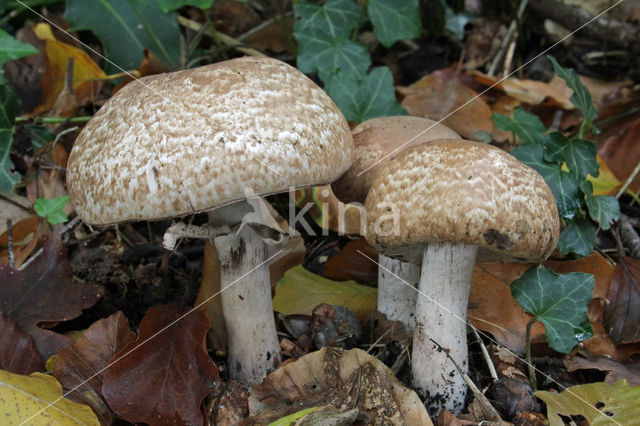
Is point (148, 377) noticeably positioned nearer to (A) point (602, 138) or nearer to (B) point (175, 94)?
(B) point (175, 94)

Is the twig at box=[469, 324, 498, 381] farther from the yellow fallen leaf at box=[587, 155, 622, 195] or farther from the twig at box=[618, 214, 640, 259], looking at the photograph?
the yellow fallen leaf at box=[587, 155, 622, 195]

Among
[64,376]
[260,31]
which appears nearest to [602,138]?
[260,31]

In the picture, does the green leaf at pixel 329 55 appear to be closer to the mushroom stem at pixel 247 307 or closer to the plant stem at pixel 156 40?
the plant stem at pixel 156 40

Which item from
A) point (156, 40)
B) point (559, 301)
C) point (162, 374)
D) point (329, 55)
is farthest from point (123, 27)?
point (559, 301)

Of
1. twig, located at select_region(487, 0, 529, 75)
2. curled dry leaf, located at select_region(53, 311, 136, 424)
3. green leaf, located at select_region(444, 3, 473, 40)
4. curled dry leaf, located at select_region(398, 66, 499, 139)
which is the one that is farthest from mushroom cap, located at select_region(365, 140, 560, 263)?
green leaf, located at select_region(444, 3, 473, 40)

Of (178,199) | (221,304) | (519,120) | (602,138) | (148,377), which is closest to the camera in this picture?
(178,199)
